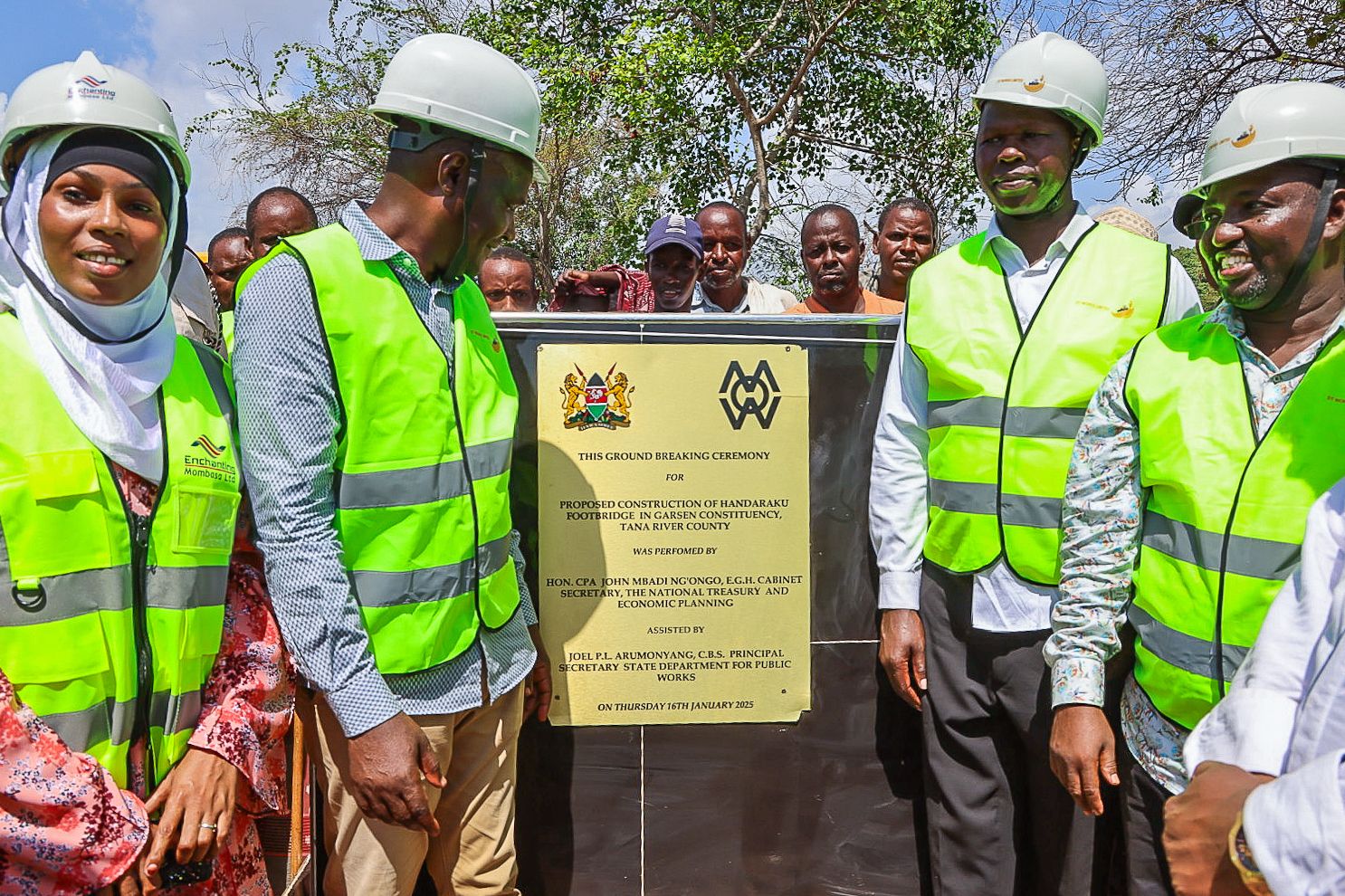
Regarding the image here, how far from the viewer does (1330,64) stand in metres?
7.39

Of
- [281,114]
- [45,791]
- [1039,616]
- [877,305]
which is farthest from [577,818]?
[281,114]

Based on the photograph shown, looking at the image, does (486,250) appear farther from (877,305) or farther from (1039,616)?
(877,305)

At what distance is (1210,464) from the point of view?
2098mm

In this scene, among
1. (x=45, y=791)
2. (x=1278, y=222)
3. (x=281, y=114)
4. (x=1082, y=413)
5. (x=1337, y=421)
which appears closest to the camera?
(x=45, y=791)

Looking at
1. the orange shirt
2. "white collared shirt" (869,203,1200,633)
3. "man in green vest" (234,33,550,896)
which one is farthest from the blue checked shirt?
the orange shirt

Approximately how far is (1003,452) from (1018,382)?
0.18 meters

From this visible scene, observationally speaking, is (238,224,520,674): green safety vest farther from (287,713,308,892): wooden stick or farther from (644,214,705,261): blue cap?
(644,214,705,261): blue cap

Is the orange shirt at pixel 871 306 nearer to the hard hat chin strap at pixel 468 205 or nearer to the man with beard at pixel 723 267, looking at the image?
the man with beard at pixel 723 267

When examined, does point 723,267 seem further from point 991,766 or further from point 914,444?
point 991,766

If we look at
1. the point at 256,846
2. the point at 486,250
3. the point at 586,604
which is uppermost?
the point at 486,250

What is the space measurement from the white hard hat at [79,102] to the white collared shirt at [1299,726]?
207 centimetres

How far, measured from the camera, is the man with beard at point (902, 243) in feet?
16.1

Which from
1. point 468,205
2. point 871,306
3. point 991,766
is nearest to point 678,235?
point 871,306

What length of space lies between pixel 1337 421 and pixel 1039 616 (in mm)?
834
